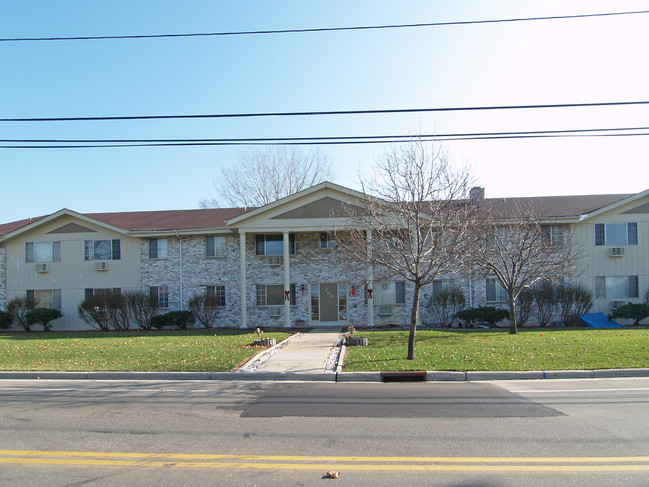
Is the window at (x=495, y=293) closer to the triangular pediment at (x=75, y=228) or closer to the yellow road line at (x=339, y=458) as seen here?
the yellow road line at (x=339, y=458)

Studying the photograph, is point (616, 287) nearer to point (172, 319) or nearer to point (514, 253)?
point (514, 253)

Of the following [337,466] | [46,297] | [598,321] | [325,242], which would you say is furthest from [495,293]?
[46,297]

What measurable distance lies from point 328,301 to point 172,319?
7.19 m

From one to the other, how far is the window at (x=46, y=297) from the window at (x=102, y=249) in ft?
7.88

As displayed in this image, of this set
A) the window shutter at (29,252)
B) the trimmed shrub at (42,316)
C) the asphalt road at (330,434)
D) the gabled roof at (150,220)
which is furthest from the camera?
the window shutter at (29,252)

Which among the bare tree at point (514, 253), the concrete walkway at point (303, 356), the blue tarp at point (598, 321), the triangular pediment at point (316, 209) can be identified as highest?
the triangular pediment at point (316, 209)

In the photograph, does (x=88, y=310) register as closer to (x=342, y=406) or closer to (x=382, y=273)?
(x=382, y=273)

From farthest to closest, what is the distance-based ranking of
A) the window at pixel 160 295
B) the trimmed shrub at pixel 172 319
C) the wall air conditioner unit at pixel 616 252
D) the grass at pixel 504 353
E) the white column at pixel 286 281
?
the window at pixel 160 295 → the trimmed shrub at pixel 172 319 → the wall air conditioner unit at pixel 616 252 → the white column at pixel 286 281 → the grass at pixel 504 353

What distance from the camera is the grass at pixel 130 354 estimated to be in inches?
431

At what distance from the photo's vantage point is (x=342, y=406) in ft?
24.7

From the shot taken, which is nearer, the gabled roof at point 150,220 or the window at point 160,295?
the window at point 160,295

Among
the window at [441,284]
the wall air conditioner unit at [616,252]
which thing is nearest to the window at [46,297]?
the window at [441,284]

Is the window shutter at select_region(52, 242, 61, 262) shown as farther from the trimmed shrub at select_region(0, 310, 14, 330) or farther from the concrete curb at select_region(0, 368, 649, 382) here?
Result: the concrete curb at select_region(0, 368, 649, 382)

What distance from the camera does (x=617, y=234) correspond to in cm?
2144
